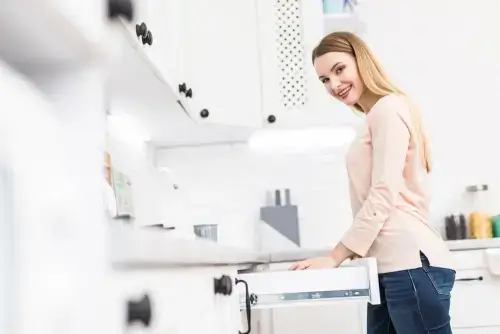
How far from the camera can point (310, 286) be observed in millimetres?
1453

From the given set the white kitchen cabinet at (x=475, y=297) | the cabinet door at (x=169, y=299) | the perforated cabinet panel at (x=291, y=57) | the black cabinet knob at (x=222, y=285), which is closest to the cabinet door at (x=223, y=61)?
the perforated cabinet panel at (x=291, y=57)

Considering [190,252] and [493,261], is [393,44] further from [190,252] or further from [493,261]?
[190,252]

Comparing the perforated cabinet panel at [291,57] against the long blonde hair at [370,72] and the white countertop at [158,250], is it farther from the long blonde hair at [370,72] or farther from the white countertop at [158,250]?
the white countertop at [158,250]

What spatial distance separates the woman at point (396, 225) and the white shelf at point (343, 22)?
1223 mm

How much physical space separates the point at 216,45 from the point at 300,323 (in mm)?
1176

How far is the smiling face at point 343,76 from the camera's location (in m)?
1.91

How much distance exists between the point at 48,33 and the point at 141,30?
4.15 feet

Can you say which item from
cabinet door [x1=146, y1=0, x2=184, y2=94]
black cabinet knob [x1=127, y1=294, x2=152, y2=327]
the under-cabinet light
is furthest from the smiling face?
black cabinet knob [x1=127, y1=294, x2=152, y2=327]

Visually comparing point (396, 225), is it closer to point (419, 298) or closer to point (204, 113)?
point (419, 298)

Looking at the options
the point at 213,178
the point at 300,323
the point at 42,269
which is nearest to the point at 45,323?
the point at 42,269

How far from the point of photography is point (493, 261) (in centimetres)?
240

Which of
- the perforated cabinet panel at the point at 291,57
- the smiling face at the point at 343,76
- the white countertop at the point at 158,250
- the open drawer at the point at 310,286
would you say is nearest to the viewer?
the white countertop at the point at 158,250

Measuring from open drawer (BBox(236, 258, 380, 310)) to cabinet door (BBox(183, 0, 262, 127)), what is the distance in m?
1.25

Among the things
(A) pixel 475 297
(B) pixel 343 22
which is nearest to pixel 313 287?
(A) pixel 475 297
